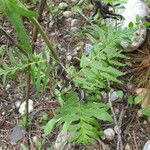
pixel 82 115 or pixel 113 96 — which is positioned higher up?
pixel 82 115

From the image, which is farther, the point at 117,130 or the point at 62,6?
the point at 62,6

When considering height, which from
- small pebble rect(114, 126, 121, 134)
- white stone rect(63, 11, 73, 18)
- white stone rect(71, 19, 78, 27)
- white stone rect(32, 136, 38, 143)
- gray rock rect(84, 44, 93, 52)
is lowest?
white stone rect(32, 136, 38, 143)

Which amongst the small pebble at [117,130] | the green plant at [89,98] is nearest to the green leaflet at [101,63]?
the green plant at [89,98]

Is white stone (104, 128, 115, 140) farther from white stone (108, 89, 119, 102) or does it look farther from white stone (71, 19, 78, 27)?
white stone (71, 19, 78, 27)

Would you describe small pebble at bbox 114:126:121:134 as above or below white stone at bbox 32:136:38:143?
above

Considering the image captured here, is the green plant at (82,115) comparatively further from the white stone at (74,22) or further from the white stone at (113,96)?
the white stone at (74,22)

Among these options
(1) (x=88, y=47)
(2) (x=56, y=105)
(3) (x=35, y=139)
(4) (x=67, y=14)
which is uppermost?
(4) (x=67, y=14)

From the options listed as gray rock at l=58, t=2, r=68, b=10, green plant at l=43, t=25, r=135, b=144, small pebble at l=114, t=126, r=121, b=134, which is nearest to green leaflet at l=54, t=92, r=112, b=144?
green plant at l=43, t=25, r=135, b=144

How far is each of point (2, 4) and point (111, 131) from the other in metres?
1.13

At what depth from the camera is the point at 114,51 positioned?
4.70ft

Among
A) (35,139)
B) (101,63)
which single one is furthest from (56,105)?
(101,63)

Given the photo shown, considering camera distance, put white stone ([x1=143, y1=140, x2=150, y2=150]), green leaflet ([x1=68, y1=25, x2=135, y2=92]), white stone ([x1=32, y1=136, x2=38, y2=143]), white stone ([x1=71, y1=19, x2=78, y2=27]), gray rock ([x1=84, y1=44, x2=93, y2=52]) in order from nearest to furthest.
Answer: green leaflet ([x1=68, y1=25, x2=135, y2=92]), white stone ([x1=143, y1=140, x2=150, y2=150]), white stone ([x1=32, y1=136, x2=38, y2=143]), gray rock ([x1=84, y1=44, x2=93, y2=52]), white stone ([x1=71, y1=19, x2=78, y2=27])

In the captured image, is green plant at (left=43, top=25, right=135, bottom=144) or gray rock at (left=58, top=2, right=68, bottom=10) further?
gray rock at (left=58, top=2, right=68, bottom=10)

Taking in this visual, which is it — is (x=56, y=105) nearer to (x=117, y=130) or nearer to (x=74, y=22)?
(x=117, y=130)
